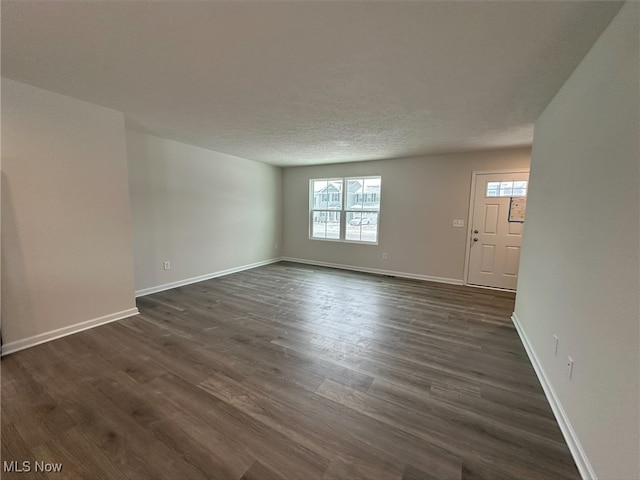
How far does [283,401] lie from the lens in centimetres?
177

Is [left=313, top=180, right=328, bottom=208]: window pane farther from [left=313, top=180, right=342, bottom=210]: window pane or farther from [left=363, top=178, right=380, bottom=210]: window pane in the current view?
[left=363, top=178, right=380, bottom=210]: window pane

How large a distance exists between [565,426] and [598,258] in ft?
3.45

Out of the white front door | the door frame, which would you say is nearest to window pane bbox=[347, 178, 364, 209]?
the door frame

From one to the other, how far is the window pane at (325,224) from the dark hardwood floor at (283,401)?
3.10m

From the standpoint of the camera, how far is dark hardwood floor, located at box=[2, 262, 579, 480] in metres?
1.35

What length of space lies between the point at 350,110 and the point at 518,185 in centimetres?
332

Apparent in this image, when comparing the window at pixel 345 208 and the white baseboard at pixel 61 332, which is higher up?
the window at pixel 345 208

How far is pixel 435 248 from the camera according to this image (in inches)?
191

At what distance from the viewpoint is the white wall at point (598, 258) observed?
1087 millimetres

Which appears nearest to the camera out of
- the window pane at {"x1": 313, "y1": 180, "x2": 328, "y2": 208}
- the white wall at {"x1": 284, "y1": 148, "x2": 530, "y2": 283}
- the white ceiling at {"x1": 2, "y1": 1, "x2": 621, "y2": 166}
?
the white ceiling at {"x1": 2, "y1": 1, "x2": 621, "y2": 166}

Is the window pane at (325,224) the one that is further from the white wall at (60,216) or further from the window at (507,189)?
the white wall at (60,216)

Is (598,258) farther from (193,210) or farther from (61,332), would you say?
(193,210)

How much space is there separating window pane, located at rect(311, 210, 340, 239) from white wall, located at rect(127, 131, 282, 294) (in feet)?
A: 3.73

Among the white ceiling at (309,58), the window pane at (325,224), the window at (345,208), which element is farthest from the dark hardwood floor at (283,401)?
the window pane at (325,224)
